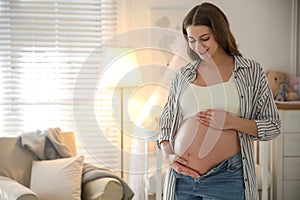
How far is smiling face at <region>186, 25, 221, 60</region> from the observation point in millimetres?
1783

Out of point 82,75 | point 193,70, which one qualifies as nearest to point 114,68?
point 82,75

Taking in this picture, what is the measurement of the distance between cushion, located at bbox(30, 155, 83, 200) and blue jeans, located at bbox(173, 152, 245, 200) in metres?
1.24

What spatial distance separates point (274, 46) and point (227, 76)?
2.22m

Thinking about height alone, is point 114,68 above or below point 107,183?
above

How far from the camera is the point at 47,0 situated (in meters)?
3.65

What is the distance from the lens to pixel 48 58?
145 inches

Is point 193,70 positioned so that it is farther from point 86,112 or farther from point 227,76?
point 86,112

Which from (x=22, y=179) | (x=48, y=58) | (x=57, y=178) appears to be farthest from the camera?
(x=48, y=58)

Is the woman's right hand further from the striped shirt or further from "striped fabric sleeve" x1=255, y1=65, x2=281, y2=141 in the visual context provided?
"striped fabric sleeve" x1=255, y1=65, x2=281, y2=141

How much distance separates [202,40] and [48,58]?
2097mm

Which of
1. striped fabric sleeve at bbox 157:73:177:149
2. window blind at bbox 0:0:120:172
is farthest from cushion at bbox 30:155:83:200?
striped fabric sleeve at bbox 157:73:177:149

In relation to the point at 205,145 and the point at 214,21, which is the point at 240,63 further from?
the point at 205,145

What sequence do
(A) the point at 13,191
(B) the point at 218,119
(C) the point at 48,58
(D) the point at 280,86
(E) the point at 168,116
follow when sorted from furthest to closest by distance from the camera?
(D) the point at 280,86 → (C) the point at 48,58 → (A) the point at 13,191 → (E) the point at 168,116 → (B) the point at 218,119

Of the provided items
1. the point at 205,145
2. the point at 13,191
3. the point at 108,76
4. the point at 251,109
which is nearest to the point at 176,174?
the point at 205,145
